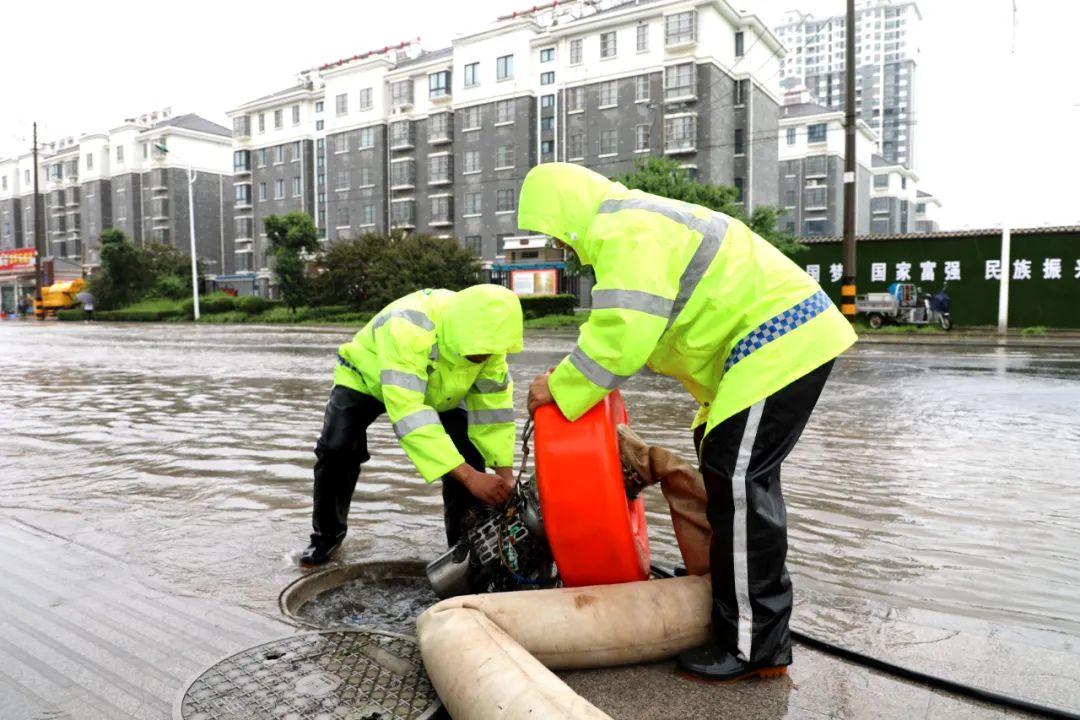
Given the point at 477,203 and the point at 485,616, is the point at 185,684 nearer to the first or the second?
the point at 485,616

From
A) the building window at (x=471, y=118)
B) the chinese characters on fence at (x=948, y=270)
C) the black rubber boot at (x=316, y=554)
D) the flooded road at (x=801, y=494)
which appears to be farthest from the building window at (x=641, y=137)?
the black rubber boot at (x=316, y=554)

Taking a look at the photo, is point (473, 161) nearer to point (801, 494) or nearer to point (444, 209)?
point (444, 209)

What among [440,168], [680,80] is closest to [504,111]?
[440,168]

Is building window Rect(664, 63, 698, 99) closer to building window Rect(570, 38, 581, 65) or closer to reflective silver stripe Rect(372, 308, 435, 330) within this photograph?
building window Rect(570, 38, 581, 65)

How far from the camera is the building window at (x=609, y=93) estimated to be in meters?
47.0

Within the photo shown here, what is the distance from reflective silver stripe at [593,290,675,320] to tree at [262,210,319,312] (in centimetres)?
4043

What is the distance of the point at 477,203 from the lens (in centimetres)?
5312

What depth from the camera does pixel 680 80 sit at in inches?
1754

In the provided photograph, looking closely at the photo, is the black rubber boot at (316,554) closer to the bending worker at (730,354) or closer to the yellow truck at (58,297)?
the bending worker at (730,354)

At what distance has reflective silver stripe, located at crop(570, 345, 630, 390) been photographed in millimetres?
2709

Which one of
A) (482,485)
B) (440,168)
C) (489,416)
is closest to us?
(482,485)

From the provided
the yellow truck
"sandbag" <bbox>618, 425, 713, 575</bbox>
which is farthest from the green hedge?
the yellow truck

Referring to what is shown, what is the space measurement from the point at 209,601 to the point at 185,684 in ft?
2.83

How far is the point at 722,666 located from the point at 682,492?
26.0 inches
